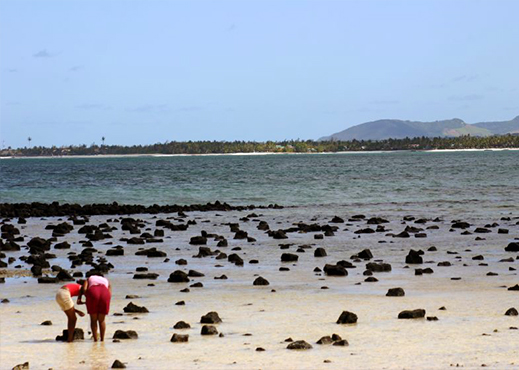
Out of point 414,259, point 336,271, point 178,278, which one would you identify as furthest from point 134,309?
point 414,259

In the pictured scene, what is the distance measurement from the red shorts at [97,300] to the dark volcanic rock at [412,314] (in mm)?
5543

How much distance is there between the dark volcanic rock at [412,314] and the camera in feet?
56.8

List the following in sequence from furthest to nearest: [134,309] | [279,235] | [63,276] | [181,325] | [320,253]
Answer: [279,235], [320,253], [63,276], [134,309], [181,325]

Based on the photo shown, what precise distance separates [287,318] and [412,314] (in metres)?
2.36

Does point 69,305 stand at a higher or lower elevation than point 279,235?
higher

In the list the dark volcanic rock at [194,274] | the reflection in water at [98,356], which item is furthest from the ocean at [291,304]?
the dark volcanic rock at [194,274]

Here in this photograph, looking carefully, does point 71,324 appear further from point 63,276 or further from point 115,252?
point 115,252

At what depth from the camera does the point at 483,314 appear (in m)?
17.8

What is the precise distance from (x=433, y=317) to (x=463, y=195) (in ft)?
198

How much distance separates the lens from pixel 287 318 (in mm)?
17812

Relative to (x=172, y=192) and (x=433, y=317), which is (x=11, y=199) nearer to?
(x=172, y=192)

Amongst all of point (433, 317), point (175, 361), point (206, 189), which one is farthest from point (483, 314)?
point (206, 189)

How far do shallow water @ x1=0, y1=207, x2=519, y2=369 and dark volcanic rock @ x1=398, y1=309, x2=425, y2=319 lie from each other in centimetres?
17

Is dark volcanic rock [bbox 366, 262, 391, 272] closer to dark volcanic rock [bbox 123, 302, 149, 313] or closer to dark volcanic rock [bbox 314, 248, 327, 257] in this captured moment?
dark volcanic rock [bbox 314, 248, 327, 257]
